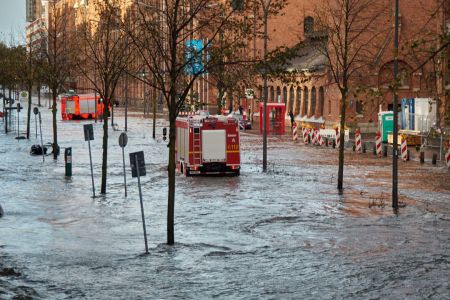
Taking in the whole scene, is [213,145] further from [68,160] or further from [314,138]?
[314,138]

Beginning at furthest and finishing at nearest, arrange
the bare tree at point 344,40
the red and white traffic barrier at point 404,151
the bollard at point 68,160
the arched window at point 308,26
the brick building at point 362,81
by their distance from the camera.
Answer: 1. the brick building at point 362,81
2. the arched window at point 308,26
3. the red and white traffic barrier at point 404,151
4. the bollard at point 68,160
5. the bare tree at point 344,40

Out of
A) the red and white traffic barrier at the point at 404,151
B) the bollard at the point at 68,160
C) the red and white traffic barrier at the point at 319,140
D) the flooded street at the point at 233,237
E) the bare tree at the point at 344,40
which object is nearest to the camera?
the flooded street at the point at 233,237

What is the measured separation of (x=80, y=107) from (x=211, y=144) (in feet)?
201

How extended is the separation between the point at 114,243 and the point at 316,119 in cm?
5868

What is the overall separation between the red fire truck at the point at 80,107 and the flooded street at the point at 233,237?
5594cm

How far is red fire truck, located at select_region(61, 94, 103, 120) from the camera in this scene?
95.6m

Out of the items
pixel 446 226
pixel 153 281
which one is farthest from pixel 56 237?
pixel 446 226

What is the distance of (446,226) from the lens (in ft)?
81.6

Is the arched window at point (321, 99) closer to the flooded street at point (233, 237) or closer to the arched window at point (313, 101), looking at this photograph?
the arched window at point (313, 101)

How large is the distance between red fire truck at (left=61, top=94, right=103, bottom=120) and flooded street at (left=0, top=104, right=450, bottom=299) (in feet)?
184

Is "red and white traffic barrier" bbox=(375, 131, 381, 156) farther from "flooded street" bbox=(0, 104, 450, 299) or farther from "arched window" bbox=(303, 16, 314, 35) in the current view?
"flooded street" bbox=(0, 104, 450, 299)

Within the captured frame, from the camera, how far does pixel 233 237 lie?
910 inches

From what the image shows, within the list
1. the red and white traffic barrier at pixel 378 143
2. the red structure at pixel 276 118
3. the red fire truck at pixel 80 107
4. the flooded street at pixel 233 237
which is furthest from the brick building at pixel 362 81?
the flooded street at pixel 233 237

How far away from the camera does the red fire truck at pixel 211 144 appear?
123 feet
